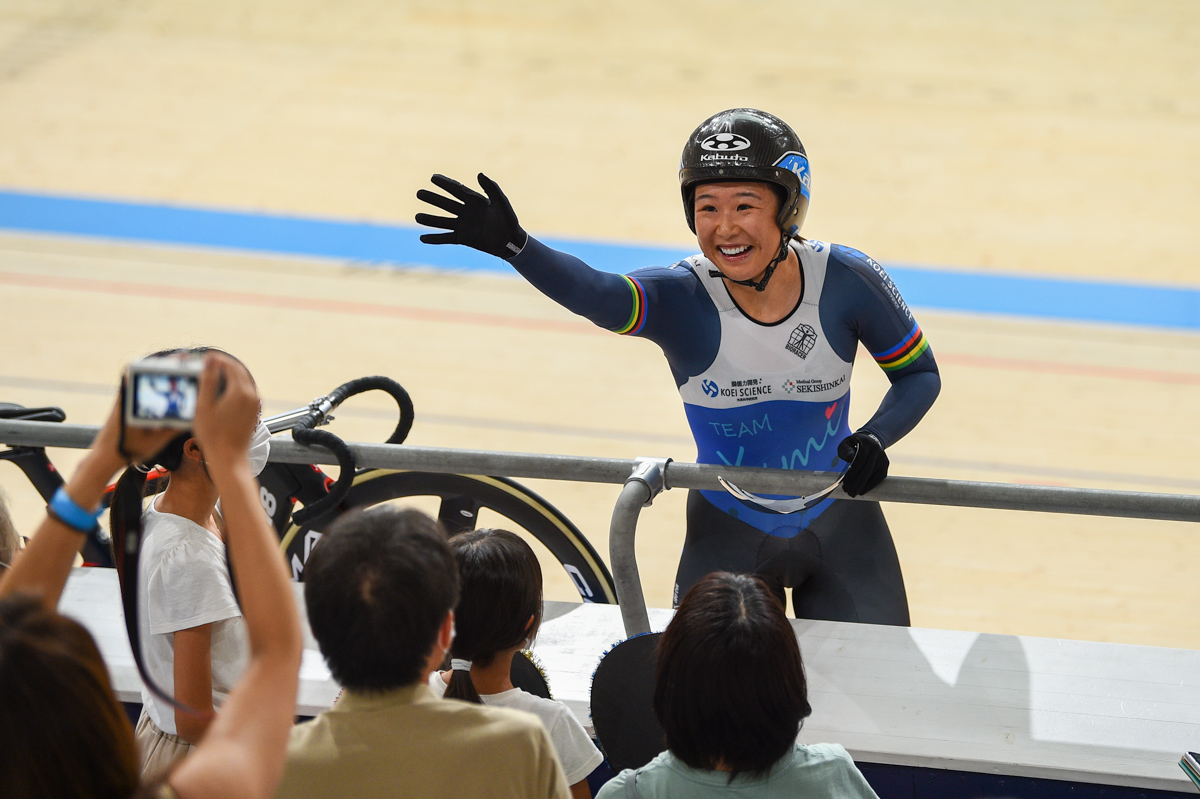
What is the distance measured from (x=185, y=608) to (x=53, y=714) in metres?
0.80

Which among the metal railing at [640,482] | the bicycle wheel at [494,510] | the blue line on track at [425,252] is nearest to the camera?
the metal railing at [640,482]

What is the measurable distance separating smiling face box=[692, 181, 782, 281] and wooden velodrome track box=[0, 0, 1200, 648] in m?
2.25

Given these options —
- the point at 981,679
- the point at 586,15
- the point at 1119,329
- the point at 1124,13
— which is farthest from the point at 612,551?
the point at 1124,13

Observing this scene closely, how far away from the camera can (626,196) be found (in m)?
8.26

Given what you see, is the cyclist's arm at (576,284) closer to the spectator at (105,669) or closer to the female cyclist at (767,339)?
the female cyclist at (767,339)

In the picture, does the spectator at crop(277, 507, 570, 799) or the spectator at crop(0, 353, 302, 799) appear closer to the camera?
the spectator at crop(0, 353, 302, 799)

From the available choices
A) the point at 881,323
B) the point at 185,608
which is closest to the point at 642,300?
the point at 881,323

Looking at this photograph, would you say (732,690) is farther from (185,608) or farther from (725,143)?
(725,143)

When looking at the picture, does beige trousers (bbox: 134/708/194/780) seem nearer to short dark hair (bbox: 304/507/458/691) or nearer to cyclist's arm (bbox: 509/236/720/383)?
short dark hair (bbox: 304/507/458/691)

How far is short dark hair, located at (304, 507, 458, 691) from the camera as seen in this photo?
4.21ft

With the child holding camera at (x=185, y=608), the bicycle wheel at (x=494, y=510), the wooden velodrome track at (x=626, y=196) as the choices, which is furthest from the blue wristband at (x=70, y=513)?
the wooden velodrome track at (x=626, y=196)

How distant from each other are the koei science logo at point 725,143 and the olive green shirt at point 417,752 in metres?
1.62

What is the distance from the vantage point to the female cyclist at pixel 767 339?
2.57 m

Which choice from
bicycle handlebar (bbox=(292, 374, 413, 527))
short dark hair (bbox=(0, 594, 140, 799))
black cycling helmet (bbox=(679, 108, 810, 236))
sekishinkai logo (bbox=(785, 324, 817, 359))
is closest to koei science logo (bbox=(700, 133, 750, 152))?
black cycling helmet (bbox=(679, 108, 810, 236))
